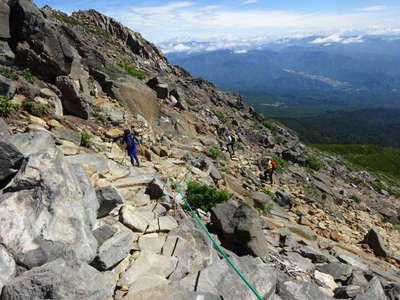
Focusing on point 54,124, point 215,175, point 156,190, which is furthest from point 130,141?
point 215,175

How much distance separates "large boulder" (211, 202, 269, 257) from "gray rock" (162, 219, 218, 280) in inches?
77.6

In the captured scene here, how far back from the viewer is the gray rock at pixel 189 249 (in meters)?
9.58

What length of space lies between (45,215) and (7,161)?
6.81 ft

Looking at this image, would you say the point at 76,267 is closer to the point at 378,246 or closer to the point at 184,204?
the point at 184,204

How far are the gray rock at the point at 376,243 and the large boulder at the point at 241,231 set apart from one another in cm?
1052

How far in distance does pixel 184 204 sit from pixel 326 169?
38.9 m

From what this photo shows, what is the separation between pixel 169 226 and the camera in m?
11.6

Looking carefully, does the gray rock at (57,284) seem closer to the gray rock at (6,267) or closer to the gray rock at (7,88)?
the gray rock at (6,267)

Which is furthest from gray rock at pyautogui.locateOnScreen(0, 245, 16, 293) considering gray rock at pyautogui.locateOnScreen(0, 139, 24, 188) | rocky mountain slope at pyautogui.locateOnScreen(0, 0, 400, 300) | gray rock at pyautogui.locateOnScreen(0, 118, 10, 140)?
gray rock at pyautogui.locateOnScreen(0, 118, 10, 140)

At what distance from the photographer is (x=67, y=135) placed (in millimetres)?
17406

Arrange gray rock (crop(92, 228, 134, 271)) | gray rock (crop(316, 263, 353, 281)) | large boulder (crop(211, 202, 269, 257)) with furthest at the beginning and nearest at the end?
gray rock (crop(316, 263, 353, 281))
large boulder (crop(211, 202, 269, 257))
gray rock (crop(92, 228, 134, 271))

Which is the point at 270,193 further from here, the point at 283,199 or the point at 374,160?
the point at 374,160

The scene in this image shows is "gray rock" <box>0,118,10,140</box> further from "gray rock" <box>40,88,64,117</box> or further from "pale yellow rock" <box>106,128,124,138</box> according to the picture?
"pale yellow rock" <box>106,128,124,138</box>

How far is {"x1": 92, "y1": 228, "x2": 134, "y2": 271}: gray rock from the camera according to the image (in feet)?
28.4
